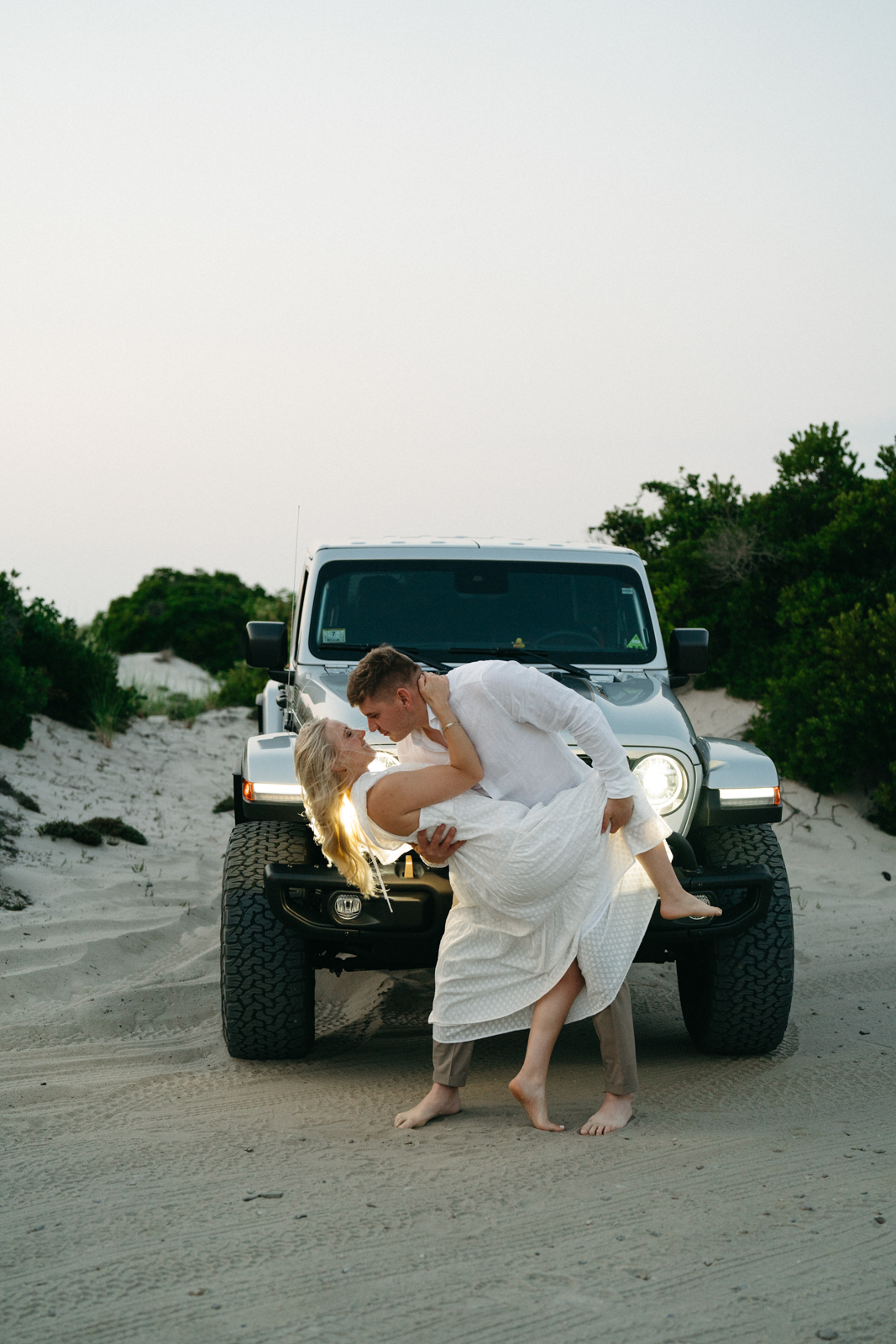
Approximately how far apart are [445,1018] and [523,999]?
27 cm

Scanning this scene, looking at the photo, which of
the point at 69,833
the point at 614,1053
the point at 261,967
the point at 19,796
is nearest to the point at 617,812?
the point at 614,1053

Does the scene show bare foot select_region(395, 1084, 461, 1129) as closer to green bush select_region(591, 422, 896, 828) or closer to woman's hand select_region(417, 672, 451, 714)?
woman's hand select_region(417, 672, 451, 714)

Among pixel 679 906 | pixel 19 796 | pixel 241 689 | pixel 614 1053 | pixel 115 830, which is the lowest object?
pixel 241 689

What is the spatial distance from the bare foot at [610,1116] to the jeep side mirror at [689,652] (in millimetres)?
2263

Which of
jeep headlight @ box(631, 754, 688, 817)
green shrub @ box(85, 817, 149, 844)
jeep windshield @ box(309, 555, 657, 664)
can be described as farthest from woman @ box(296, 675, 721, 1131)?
green shrub @ box(85, 817, 149, 844)

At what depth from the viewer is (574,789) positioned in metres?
3.62

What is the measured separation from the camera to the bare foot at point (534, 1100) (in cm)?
368

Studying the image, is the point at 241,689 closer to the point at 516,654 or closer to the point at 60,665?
the point at 60,665

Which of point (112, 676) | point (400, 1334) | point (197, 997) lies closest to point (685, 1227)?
point (400, 1334)

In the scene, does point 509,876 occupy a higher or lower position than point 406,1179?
higher

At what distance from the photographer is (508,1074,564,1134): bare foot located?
3684 mm

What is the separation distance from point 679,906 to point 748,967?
2.57 feet

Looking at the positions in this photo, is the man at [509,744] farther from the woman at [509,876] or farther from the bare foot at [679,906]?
the bare foot at [679,906]

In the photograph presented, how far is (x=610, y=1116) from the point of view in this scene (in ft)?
12.1
